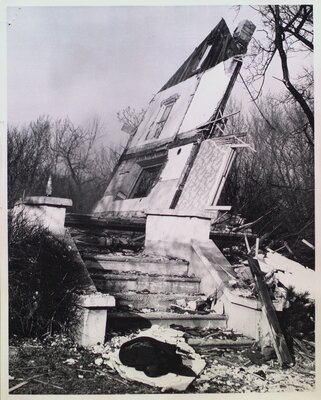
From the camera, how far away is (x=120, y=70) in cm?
573

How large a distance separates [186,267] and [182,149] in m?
4.87

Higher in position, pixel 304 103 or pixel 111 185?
pixel 304 103

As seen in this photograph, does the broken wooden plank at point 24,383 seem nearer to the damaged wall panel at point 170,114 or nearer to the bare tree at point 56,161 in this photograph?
the bare tree at point 56,161

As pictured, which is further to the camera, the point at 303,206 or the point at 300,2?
the point at 303,206

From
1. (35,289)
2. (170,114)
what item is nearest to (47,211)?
(35,289)

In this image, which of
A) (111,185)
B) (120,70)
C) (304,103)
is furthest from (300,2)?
(111,185)

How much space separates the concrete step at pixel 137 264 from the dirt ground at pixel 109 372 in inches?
55.4

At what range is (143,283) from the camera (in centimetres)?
525

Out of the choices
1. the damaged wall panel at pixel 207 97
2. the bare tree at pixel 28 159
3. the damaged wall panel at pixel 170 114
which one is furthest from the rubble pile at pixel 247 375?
the damaged wall panel at pixel 170 114

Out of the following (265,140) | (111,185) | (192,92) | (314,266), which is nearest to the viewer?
(314,266)

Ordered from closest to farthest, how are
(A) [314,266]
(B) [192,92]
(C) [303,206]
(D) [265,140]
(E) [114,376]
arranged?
(E) [114,376]
(A) [314,266]
(C) [303,206]
(D) [265,140]
(B) [192,92]

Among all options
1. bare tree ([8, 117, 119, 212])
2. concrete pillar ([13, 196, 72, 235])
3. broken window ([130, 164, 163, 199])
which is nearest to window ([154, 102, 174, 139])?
broken window ([130, 164, 163, 199])

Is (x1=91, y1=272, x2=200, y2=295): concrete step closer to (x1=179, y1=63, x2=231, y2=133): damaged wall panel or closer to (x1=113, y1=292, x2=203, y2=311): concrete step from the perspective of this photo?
(x1=113, y1=292, x2=203, y2=311): concrete step

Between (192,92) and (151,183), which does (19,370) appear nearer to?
(151,183)
